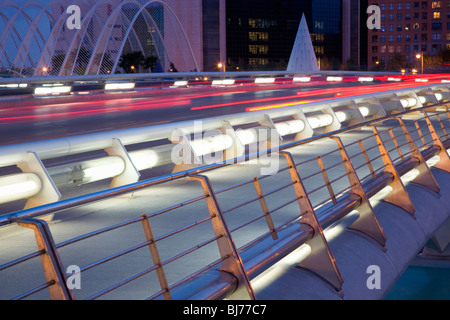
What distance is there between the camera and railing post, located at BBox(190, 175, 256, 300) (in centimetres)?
407

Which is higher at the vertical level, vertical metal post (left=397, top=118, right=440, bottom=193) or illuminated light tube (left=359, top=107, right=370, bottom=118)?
illuminated light tube (left=359, top=107, right=370, bottom=118)

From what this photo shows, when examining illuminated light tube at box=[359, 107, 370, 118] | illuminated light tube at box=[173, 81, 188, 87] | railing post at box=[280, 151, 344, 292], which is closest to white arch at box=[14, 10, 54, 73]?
illuminated light tube at box=[173, 81, 188, 87]

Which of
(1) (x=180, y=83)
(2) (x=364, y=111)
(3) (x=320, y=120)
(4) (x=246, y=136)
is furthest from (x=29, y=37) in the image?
(4) (x=246, y=136)

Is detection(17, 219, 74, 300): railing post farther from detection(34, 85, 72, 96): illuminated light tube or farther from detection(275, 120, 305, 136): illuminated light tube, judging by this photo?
detection(34, 85, 72, 96): illuminated light tube

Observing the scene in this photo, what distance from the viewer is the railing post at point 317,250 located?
208 inches

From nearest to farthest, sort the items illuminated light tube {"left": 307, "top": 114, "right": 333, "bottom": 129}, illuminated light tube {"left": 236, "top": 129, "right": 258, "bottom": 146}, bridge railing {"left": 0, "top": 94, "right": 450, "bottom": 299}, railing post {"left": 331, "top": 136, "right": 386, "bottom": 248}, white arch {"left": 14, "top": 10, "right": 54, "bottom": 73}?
bridge railing {"left": 0, "top": 94, "right": 450, "bottom": 299} → railing post {"left": 331, "top": 136, "right": 386, "bottom": 248} → illuminated light tube {"left": 236, "top": 129, "right": 258, "bottom": 146} → illuminated light tube {"left": 307, "top": 114, "right": 333, "bottom": 129} → white arch {"left": 14, "top": 10, "right": 54, "bottom": 73}

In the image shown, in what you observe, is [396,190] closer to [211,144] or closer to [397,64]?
[211,144]

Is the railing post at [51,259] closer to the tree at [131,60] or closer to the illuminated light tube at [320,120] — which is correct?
the illuminated light tube at [320,120]

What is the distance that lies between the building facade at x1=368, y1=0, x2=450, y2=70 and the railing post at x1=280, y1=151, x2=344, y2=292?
171 m

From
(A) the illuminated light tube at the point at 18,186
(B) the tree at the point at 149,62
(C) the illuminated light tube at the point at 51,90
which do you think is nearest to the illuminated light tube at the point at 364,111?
(A) the illuminated light tube at the point at 18,186

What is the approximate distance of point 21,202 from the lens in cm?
804
